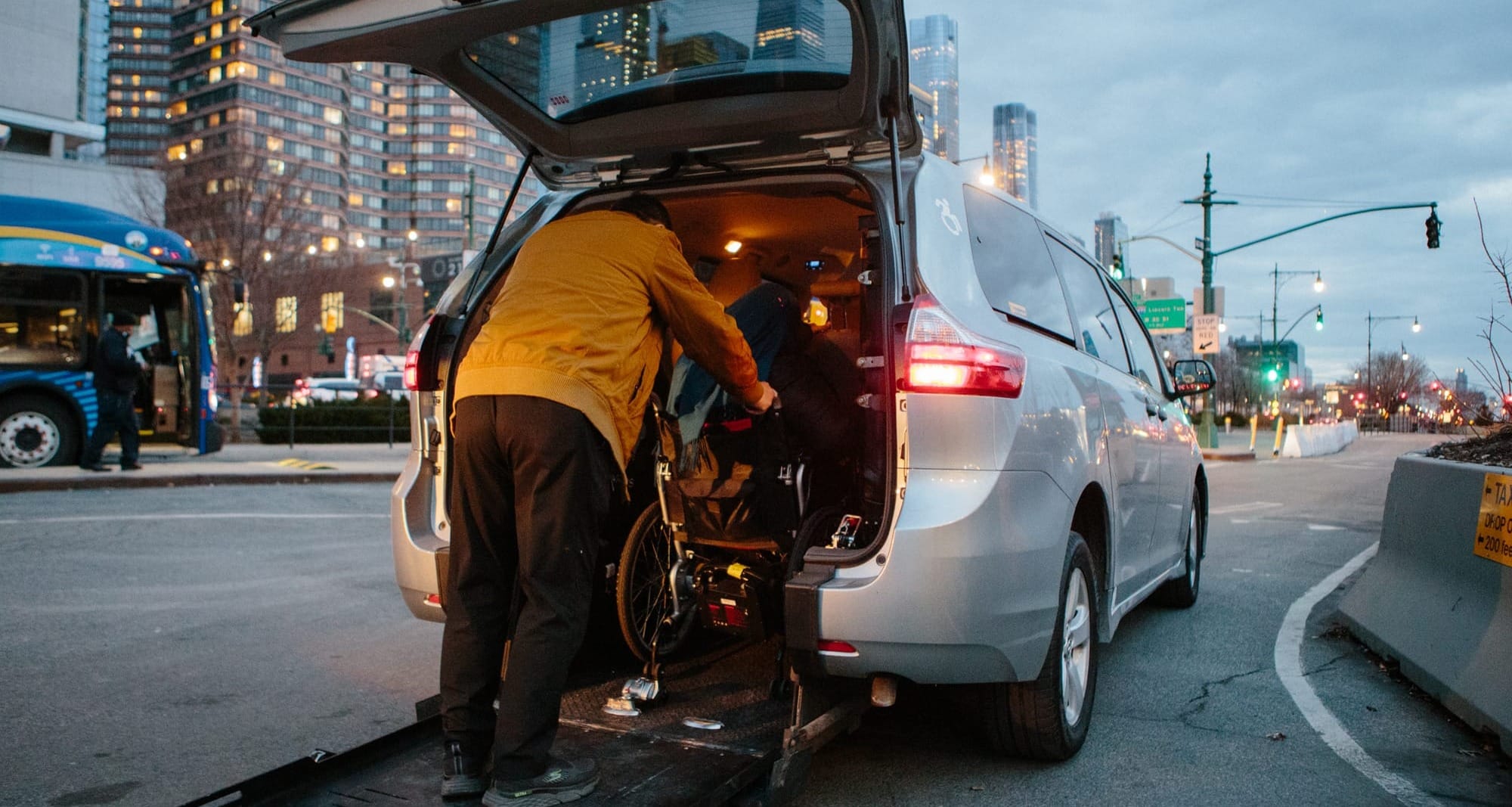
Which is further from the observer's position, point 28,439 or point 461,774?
point 28,439

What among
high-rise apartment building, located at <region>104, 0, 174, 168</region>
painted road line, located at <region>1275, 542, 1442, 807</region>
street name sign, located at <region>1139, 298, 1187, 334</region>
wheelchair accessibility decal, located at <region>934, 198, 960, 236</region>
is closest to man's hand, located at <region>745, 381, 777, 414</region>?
wheelchair accessibility decal, located at <region>934, 198, 960, 236</region>

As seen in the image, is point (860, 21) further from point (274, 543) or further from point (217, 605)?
point (274, 543)

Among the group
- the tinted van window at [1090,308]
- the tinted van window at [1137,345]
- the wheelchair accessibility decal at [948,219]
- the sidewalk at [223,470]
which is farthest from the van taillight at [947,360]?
the sidewalk at [223,470]

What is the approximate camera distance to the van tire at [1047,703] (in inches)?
130

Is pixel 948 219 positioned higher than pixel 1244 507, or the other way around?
pixel 948 219

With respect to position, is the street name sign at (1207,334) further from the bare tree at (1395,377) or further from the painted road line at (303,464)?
the painted road line at (303,464)

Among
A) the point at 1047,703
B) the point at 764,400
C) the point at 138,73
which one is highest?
the point at 138,73

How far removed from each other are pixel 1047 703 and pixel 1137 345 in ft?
9.08

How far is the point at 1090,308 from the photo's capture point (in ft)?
15.2

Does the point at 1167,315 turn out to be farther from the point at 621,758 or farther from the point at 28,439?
the point at 621,758

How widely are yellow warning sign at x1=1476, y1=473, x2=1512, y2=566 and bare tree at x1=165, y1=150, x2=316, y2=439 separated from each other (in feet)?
88.1

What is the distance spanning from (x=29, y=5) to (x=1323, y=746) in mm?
48737

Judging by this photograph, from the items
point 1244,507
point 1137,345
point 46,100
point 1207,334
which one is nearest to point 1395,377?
point 1207,334

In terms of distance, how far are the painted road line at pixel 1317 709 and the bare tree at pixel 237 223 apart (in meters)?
25.6
